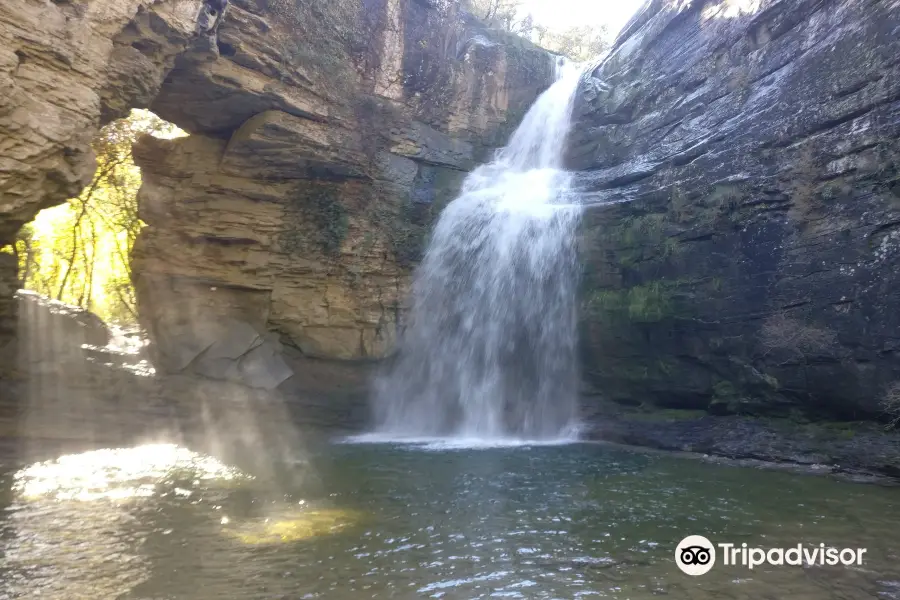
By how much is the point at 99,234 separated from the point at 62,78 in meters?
17.7

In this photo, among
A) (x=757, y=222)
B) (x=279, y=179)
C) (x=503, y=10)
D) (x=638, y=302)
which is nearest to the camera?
(x=757, y=222)

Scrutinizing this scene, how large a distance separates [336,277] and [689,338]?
7.88 meters

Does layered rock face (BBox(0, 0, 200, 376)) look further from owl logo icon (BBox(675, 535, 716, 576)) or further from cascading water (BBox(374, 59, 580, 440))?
owl logo icon (BBox(675, 535, 716, 576))

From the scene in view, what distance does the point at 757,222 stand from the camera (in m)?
10.3

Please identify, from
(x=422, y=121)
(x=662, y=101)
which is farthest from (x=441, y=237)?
(x=662, y=101)

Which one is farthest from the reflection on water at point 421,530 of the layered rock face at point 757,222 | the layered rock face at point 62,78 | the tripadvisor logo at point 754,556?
the layered rock face at point 62,78

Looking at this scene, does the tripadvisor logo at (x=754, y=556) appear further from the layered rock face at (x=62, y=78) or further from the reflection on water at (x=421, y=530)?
the layered rock face at (x=62, y=78)

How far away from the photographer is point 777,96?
10617 millimetres

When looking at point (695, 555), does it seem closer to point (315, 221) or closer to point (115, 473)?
point (115, 473)

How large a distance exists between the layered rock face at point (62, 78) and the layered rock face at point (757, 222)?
29.4ft

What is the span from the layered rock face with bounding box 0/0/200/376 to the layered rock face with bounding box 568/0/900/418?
897 cm

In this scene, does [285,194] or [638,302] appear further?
[285,194]

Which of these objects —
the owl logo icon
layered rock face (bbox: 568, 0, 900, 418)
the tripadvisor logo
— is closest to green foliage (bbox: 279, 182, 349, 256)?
layered rock face (bbox: 568, 0, 900, 418)

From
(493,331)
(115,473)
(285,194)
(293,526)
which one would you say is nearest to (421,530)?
(293,526)
